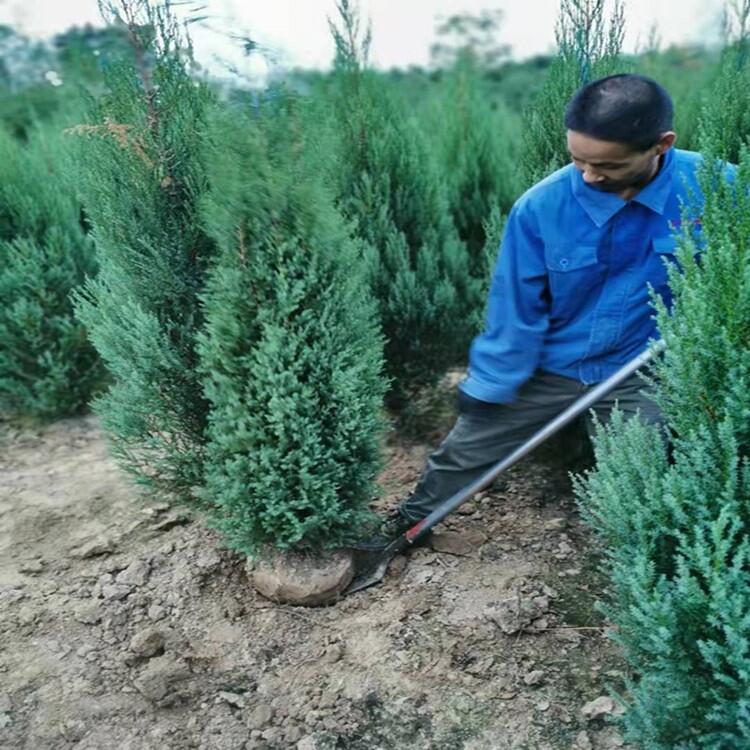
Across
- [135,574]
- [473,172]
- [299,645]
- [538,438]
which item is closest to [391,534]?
[299,645]

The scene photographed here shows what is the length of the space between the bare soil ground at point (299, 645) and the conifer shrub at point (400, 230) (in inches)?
40.5

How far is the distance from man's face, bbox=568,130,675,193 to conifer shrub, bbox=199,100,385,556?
841 millimetres

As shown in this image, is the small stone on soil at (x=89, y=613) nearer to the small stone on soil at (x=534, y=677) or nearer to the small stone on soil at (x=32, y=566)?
the small stone on soil at (x=32, y=566)

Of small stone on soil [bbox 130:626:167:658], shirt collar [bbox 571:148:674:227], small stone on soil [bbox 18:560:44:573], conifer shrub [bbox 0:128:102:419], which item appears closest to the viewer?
shirt collar [bbox 571:148:674:227]

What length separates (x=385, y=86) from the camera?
4750 mm

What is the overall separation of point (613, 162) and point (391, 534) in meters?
1.76

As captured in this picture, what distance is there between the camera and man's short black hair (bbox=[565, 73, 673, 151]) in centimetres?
239

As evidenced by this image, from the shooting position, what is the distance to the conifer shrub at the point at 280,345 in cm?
244

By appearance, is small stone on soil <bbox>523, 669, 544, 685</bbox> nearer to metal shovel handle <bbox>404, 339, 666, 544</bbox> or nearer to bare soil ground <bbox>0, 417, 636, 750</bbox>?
bare soil ground <bbox>0, 417, 636, 750</bbox>

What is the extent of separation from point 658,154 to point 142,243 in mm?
1861

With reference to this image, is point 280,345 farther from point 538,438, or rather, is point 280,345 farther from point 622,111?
point 622,111

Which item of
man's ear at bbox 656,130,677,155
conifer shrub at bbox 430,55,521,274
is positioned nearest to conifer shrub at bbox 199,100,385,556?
man's ear at bbox 656,130,677,155

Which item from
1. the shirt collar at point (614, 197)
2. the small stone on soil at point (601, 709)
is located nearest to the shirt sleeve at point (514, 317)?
the shirt collar at point (614, 197)

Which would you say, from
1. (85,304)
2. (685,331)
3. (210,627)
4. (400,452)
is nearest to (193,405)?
(85,304)
